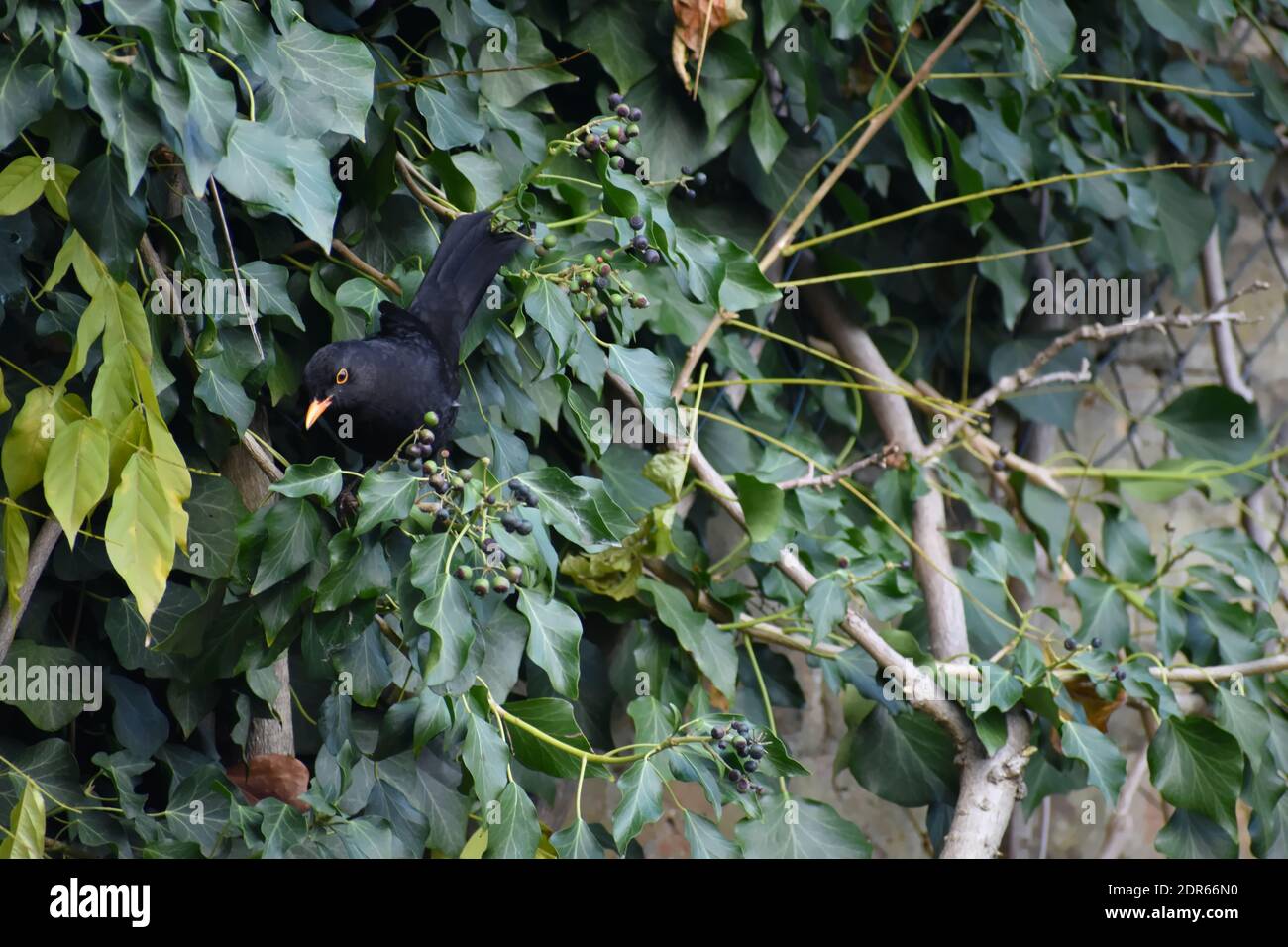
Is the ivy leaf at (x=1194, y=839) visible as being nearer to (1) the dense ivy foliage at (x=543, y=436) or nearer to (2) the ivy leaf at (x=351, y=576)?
(1) the dense ivy foliage at (x=543, y=436)

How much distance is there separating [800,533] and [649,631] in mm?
251

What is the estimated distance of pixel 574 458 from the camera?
1730 mm

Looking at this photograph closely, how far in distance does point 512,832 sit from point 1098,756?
73cm

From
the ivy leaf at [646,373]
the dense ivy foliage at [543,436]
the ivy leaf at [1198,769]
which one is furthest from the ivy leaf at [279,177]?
the ivy leaf at [1198,769]

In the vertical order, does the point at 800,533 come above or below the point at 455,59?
below

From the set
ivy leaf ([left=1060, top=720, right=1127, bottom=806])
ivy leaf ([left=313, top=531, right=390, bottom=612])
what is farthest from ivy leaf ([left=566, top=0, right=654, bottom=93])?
ivy leaf ([left=1060, top=720, right=1127, bottom=806])

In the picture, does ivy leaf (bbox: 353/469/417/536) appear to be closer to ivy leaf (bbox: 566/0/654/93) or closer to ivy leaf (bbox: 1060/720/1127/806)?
ivy leaf (bbox: 566/0/654/93)

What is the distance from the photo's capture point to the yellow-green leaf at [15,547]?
1.21m

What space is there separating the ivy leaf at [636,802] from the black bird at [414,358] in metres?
0.39

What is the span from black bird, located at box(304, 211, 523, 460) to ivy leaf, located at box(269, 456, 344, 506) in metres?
0.05

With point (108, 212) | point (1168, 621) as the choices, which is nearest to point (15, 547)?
point (108, 212)

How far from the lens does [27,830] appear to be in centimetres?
121
